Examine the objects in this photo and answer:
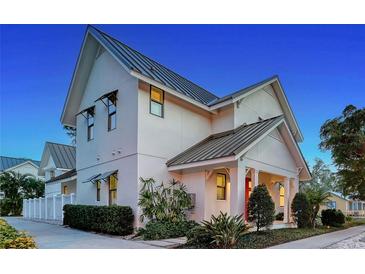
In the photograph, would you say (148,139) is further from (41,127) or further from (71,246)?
(71,246)

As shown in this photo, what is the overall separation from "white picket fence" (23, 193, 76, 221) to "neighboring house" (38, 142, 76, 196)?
118 centimetres

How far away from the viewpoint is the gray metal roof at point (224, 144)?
9.56 m

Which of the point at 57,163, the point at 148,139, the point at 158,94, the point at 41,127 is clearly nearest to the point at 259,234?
the point at 148,139

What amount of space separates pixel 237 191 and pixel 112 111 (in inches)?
208

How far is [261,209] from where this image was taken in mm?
9102

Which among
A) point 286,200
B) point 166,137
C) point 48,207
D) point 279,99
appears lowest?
point 48,207

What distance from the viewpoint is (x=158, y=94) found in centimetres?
1095

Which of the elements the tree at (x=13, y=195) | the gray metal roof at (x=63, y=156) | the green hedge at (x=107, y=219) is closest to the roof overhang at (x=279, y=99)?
the green hedge at (x=107, y=219)

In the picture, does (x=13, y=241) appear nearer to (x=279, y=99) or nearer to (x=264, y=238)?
(x=264, y=238)

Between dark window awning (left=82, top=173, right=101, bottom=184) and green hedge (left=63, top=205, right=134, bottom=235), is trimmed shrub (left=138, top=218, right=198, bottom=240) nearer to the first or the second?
green hedge (left=63, top=205, right=134, bottom=235)

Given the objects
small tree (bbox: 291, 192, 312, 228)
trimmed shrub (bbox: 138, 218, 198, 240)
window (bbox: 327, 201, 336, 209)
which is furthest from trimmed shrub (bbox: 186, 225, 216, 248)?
window (bbox: 327, 201, 336, 209)

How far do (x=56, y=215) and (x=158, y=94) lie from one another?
861 centimetres

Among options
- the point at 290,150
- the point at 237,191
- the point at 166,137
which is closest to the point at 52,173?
the point at 166,137

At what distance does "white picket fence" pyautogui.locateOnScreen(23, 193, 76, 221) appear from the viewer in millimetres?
15031
